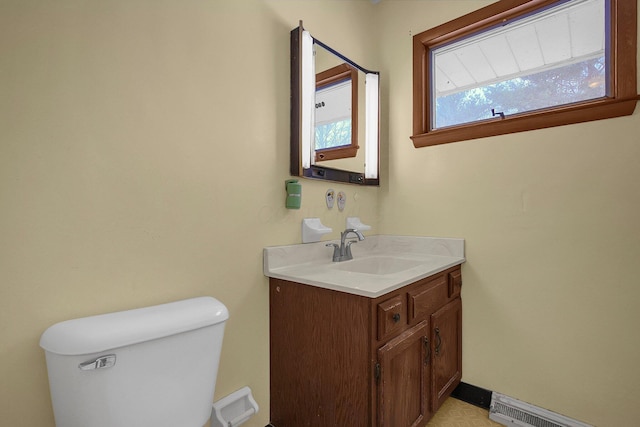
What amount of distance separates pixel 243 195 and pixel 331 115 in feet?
2.47

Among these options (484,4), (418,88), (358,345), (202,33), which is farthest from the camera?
(418,88)

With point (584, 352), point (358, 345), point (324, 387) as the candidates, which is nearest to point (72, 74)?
point (358, 345)

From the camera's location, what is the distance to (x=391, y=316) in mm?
1133

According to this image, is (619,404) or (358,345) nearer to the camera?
(358,345)

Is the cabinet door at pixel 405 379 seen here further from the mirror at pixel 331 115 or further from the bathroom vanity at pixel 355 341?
the mirror at pixel 331 115

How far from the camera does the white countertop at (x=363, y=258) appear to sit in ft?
3.78

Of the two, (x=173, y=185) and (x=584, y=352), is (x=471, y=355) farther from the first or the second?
(x=173, y=185)

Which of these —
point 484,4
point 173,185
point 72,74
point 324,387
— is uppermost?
point 484,4

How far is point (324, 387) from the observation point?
3.89 ft

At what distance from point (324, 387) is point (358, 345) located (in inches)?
10.6

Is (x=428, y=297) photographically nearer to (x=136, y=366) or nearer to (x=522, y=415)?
(x=522, y=415)

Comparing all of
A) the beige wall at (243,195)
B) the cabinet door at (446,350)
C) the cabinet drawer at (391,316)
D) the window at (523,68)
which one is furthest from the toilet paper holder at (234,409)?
the window at (523,68)

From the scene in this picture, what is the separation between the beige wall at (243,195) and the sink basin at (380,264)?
0.86 feet

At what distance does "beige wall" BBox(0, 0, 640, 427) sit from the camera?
0.83 meters
